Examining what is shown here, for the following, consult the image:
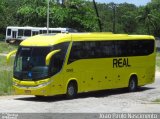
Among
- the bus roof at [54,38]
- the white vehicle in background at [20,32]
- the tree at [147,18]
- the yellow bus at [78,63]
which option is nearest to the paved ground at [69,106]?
the yellow bus at [78,63]

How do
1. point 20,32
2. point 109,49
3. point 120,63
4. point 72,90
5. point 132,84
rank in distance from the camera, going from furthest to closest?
point 20,32, point 132,84, point 120,63, point 109,49, point 72,90

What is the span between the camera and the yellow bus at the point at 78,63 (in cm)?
2200

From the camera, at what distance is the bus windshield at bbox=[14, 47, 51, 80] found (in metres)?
21.9

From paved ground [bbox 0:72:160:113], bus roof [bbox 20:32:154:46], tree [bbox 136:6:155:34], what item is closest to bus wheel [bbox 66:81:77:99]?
paved ground [bbox 0:72:160:113]

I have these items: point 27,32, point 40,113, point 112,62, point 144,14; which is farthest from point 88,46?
point 144,14

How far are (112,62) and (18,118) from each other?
1135 centimetres

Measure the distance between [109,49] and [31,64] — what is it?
16.6 ft

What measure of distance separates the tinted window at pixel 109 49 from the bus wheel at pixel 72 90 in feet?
3.44

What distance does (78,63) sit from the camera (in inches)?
929

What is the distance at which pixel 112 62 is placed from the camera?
85.3ft

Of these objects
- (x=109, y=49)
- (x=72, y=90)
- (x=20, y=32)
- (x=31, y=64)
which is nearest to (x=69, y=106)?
(x=31, y=64)

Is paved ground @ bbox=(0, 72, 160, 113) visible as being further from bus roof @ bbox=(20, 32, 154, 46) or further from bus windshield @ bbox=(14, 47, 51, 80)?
bus roof @ bbox=(20, 32, 154, 46)

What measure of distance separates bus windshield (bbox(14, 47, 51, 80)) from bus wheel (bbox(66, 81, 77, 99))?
172 cm

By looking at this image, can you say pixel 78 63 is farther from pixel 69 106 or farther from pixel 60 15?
pixel 60 15
